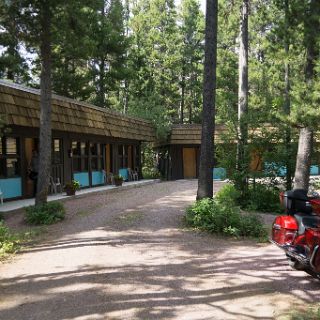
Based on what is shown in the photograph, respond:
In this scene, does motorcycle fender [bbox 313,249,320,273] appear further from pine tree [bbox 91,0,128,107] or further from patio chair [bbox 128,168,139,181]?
pine tree [bbox 91,0,128,107]

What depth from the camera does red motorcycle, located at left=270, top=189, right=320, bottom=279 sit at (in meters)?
5.57

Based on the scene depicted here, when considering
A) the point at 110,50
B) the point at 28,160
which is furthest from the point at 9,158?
the point at 110,50

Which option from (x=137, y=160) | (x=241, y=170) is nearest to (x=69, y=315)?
(x=241, y=170)

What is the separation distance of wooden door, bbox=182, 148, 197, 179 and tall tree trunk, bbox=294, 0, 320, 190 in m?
18.8

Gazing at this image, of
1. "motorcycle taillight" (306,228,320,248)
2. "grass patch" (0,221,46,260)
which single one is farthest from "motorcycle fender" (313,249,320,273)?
"grass patch" (0,221,46,260)

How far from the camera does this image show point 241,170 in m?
14.1

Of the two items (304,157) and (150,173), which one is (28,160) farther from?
(150,173)

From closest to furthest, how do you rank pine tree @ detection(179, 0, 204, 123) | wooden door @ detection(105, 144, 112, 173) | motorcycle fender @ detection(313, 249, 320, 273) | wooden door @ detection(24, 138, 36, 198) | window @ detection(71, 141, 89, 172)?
motorcycle fender @ detection(313, 249, 320, 273) < wooden door @ detection(24, 138, 36, 198) < window @ detection(71, 141, 89, 172) < wooden door @ detection(105, 144, 112, 173) < pine tree @ detection(179, 0, 204, 123)

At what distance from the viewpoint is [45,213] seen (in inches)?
424

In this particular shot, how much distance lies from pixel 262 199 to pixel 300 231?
794 centimetres

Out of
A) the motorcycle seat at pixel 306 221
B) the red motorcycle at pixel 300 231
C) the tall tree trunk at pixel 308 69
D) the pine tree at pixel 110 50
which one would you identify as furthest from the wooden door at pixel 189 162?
the motorcycle seat at pixel 306 221

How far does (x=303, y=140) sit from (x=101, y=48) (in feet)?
61.2

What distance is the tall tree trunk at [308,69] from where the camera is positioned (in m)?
9.92

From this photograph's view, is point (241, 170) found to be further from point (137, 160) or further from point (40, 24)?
point (137, 160)
